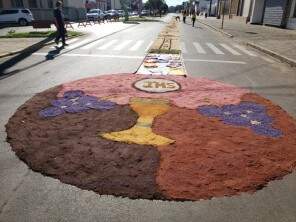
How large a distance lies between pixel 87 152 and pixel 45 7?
55393 millimetres

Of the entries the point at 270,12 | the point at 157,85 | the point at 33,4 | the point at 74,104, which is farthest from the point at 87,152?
the point at 33,4

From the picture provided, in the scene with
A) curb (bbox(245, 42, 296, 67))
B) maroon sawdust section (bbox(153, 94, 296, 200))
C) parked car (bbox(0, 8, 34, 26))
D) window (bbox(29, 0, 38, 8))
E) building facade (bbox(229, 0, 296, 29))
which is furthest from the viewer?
window (bbox(29, 0, 38, 8))

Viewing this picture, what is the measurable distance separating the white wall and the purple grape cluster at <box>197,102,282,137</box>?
39733mm

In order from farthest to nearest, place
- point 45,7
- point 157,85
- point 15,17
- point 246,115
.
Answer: point 45,7 → point 15,17 → point 157,85 → point 246,115

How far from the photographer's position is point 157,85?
9.43 meters

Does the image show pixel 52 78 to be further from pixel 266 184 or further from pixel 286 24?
pixel 286 24

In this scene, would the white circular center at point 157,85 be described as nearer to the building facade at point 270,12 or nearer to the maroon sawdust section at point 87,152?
the maroon sawdust section at point 87,152

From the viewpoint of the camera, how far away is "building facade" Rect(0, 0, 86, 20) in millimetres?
47591

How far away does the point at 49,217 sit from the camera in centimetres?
376

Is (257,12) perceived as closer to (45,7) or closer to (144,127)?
(45,7)

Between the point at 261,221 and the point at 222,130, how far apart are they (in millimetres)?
2661

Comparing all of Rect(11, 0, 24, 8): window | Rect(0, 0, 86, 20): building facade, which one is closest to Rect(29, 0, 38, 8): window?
Rect(0, 0, 86, 20): building facade

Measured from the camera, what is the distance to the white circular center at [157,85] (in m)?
8.95

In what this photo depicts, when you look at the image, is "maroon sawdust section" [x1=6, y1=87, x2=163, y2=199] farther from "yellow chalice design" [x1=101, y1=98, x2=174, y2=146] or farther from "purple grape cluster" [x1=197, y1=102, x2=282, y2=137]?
"purple grape cluster" [x1=197, y1=102, x2=282, y2=137]
